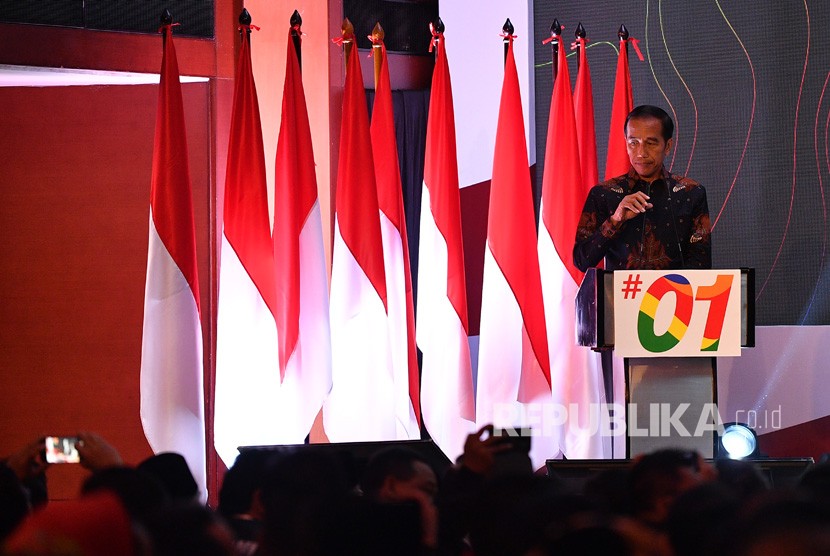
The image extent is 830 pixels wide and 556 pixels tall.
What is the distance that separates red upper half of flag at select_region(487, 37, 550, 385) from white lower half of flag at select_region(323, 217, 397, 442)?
0.73 meters

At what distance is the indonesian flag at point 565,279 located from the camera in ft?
18.7

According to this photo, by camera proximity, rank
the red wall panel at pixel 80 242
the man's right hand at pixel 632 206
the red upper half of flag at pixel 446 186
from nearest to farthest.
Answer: the man's right hand at pixel 632 206 → the red upper half of flag at pixel 446 186 → the red wall panel at pixel 80 242

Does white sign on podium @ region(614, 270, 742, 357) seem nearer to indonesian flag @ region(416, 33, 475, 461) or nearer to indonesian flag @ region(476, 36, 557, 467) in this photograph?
indonesian flag @ region(476, 36, 557, 467)

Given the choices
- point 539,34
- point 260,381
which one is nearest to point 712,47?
point 539,34

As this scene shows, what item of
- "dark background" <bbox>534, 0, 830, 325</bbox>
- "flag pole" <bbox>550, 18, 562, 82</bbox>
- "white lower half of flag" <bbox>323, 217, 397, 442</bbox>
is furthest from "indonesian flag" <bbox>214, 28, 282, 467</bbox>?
"dark background" <bbox>534, 0, 830, 325</bbox>

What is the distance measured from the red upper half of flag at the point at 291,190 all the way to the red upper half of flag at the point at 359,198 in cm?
17

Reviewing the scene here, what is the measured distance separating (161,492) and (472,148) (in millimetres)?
4755

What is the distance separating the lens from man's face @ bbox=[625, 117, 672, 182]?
4.54 meters

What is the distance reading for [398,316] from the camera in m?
5.92

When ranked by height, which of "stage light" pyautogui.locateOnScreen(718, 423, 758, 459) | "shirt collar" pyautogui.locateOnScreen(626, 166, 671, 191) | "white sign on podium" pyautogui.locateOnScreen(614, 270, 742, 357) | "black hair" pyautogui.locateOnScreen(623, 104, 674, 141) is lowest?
"stage light" pyautogui.locateOnScreen(718, 423, 758, 459)

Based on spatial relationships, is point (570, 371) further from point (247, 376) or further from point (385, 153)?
point (247, 376)

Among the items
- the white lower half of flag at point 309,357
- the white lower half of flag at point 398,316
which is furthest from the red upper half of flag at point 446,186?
the white lower half of flag at point 309,357

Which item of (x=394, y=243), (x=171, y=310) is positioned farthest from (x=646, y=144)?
(x=171, y=310)

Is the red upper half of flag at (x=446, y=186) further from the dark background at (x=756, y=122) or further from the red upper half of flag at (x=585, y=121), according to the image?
the dark background at (x=756, y=122)
